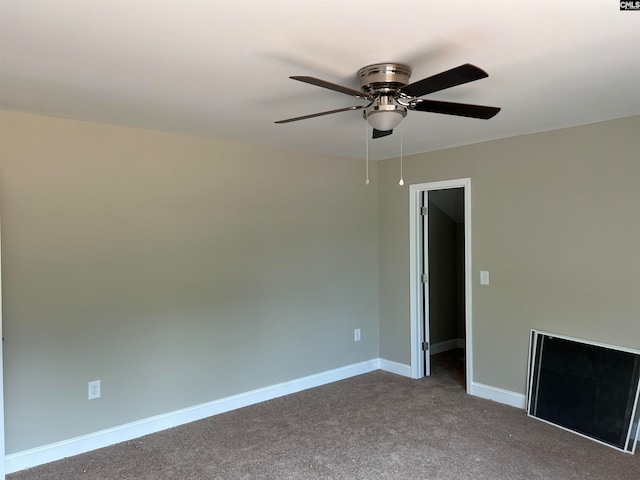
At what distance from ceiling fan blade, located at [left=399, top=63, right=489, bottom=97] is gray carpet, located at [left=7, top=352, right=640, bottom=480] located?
215cm

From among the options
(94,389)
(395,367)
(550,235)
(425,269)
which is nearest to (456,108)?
(550,235)

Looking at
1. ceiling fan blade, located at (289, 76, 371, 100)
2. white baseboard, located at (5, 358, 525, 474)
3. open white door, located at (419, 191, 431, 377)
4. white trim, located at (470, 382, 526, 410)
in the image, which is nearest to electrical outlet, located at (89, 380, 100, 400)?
white baseboard, located at (5, 358, 525, 474)

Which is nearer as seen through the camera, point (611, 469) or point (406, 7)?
point (406, 7)

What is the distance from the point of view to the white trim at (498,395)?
3479 millimetres

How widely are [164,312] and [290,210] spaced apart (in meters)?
1.41

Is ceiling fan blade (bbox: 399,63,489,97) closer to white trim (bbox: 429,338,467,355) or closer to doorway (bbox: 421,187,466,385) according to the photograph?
doorway (bbox: 421,187,466,385)

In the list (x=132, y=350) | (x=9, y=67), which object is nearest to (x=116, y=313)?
(x=132, y=350)

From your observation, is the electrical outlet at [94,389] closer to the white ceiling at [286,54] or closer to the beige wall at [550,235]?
the white ceiling at [286,54]

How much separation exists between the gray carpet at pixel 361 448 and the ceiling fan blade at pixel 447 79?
2145 mm

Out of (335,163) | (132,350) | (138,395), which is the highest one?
(335,163)

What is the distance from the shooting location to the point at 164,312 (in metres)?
3.18

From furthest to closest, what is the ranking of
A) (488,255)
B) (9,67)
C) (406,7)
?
1. (488,255)
2. (9,67)
3. (406,7)

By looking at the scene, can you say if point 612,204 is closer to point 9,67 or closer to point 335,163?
point 335,163

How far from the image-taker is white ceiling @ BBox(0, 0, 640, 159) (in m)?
1.47
